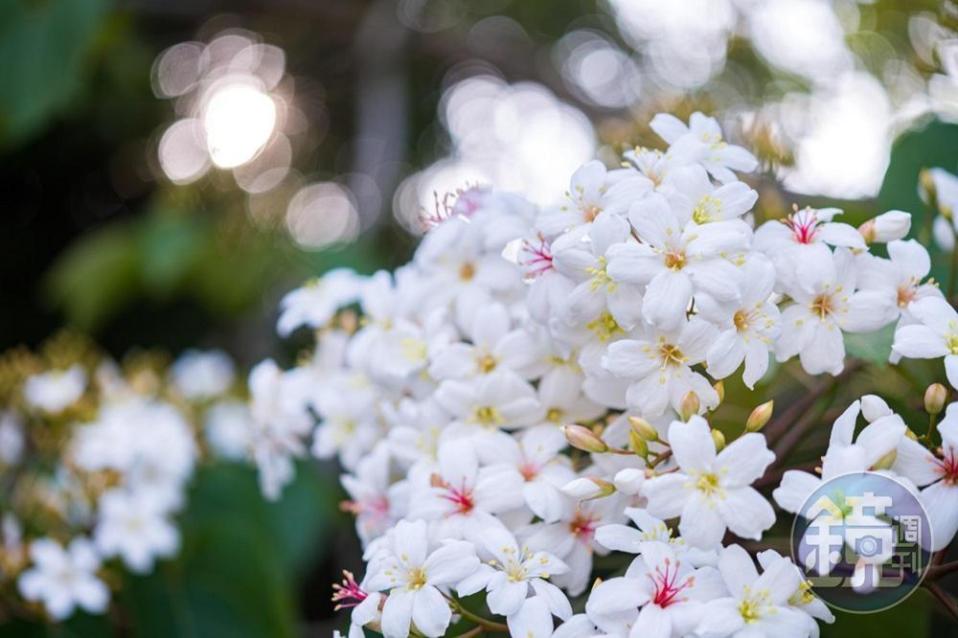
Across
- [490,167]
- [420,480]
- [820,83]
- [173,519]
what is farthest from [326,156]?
[420,480]

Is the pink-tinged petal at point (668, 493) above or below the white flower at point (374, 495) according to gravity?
below

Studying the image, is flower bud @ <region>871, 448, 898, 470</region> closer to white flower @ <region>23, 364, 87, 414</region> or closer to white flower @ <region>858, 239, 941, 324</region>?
white flower @ <region>858, 239, 941, 324</region>

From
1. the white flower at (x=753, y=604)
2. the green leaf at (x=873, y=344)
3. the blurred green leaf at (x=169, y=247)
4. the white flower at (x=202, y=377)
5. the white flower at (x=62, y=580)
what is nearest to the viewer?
the white flower at (x=753, y=604)

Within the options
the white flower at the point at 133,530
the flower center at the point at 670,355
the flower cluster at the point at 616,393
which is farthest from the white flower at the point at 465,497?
the white flower at the point at 133,530

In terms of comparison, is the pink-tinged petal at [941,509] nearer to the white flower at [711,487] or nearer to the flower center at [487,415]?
the white flower at [711,487]

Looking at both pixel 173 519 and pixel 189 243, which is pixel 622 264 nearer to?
pixel 173 519

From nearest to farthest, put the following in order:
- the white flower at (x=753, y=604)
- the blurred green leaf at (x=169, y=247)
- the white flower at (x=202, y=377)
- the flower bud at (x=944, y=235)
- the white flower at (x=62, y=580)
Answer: the white flower at (x=753, y=604) → the flower bud at (x=944, y=235) → the white flower at (x=62, y=580) → the white flower at (x=202, y=377) → the blurred green leaf at (x=169, y=247)

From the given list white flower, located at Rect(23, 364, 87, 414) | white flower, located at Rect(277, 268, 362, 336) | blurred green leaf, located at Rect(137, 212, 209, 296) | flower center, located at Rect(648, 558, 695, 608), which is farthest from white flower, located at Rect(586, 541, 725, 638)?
blurred green leaf, located at Rect(137, 212, 209, 296)
